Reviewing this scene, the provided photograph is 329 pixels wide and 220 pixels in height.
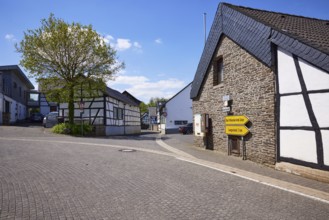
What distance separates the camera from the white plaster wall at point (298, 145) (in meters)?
8.81

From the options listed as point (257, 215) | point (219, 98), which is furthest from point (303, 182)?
point (219, 98)

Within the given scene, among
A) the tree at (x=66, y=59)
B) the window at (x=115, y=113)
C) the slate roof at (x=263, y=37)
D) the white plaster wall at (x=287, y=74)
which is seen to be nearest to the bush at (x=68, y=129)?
the tree at (x=66, y=59)

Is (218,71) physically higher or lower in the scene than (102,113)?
higher

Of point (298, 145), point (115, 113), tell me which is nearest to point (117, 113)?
point (115, 113)

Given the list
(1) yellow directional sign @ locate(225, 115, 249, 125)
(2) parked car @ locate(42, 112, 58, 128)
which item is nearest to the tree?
Answer: (2) parked car @ locate(42, 112, 58, 128)

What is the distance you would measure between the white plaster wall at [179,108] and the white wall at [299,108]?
1301 inches

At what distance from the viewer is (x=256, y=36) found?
1142cm

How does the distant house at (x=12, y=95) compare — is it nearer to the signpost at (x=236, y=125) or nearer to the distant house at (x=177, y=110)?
the distant house at (x=177, y=110)

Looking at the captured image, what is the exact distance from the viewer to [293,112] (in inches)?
376

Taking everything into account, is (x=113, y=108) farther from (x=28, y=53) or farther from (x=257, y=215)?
(x=257, y=215)

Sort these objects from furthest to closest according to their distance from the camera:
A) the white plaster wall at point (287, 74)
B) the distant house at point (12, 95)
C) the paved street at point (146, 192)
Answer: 1. the distant house at point (12, 95)
2. the white plaster wall at point (287, 74)
3. the paved street at point (146, 192)

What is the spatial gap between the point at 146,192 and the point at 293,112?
5938 millimetres

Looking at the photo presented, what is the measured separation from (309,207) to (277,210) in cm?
82

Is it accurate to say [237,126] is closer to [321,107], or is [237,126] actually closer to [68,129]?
[321,107]
